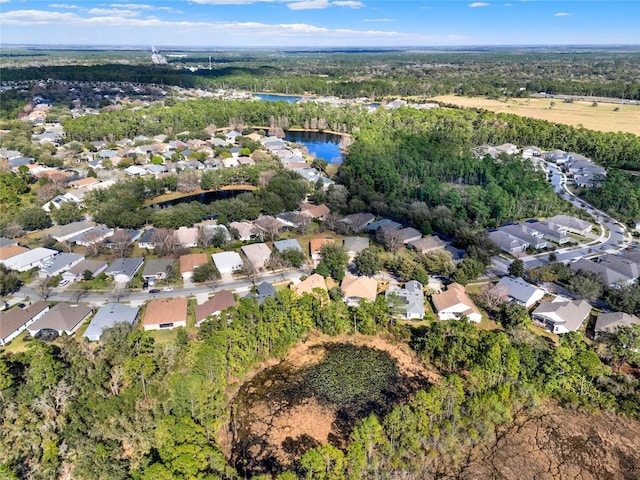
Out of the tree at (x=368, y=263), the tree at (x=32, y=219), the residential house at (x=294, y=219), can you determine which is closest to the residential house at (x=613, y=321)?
the tree at (x=368, y=263)

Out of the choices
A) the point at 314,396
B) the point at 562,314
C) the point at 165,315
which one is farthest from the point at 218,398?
the point at 562,314

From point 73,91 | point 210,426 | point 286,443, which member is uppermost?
point 73,91

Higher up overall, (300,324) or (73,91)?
(73,91)

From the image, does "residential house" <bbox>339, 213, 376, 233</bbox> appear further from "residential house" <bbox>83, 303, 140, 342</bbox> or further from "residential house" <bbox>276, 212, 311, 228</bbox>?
"residential house" <bbox>83, 303, 140, 342</bbox>

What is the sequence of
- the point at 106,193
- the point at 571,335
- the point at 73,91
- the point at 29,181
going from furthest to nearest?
the point at 73,91 → the point at 29,181 → the point at 106,193 → the point at 571,335

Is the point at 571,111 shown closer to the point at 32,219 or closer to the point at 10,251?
the point at 32,219

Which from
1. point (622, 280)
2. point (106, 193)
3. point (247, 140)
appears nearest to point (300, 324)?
point (622, 280)

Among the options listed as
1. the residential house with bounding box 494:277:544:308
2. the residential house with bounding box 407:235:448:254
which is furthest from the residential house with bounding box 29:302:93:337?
the residential house with bounding box 494:277:544:308

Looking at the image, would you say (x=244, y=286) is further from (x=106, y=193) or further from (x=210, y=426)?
(x=106, y=193)
